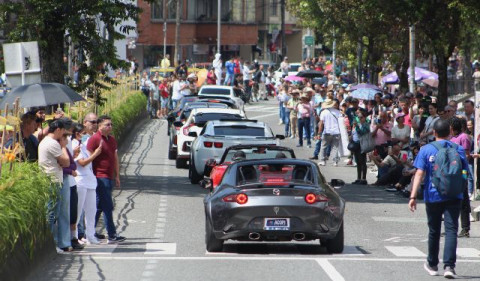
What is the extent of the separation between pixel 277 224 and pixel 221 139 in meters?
11.6

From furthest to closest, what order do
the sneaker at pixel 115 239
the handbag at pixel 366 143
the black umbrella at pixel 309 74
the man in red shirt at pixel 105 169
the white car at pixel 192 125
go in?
the black umbrella at pixel 309 74 < the white car at pixel 192 125 < the handbag at pixel 366 143 < the sneaker at pixel 115 239 < the man in red shirt at pixel 105 169

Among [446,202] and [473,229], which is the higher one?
[446,202]

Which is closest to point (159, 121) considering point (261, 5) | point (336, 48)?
point (336, 48)

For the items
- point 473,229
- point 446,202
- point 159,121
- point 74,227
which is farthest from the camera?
point 159,121

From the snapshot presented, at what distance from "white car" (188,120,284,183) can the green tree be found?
2411mm

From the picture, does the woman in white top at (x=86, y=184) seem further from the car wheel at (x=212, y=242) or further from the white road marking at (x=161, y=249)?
the car wheel at (x=212, y=242)

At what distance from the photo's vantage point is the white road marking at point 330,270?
13.4 meters

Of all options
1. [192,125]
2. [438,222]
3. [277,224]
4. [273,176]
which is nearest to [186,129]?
[192,125]

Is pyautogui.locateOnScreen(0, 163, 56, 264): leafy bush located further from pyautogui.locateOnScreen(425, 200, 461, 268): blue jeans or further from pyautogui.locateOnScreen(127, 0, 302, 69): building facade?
pyautogui.locateOnScreen(127, 0, 302, 69): building facade

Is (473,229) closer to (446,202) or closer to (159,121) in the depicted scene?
(446,202)

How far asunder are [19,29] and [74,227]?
1148 cm

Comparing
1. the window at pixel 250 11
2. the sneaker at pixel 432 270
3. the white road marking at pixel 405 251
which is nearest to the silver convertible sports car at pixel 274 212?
the white road marking at pixel 405 251

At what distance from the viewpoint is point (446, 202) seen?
1363cm

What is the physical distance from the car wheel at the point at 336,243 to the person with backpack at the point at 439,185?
2.07 meters
